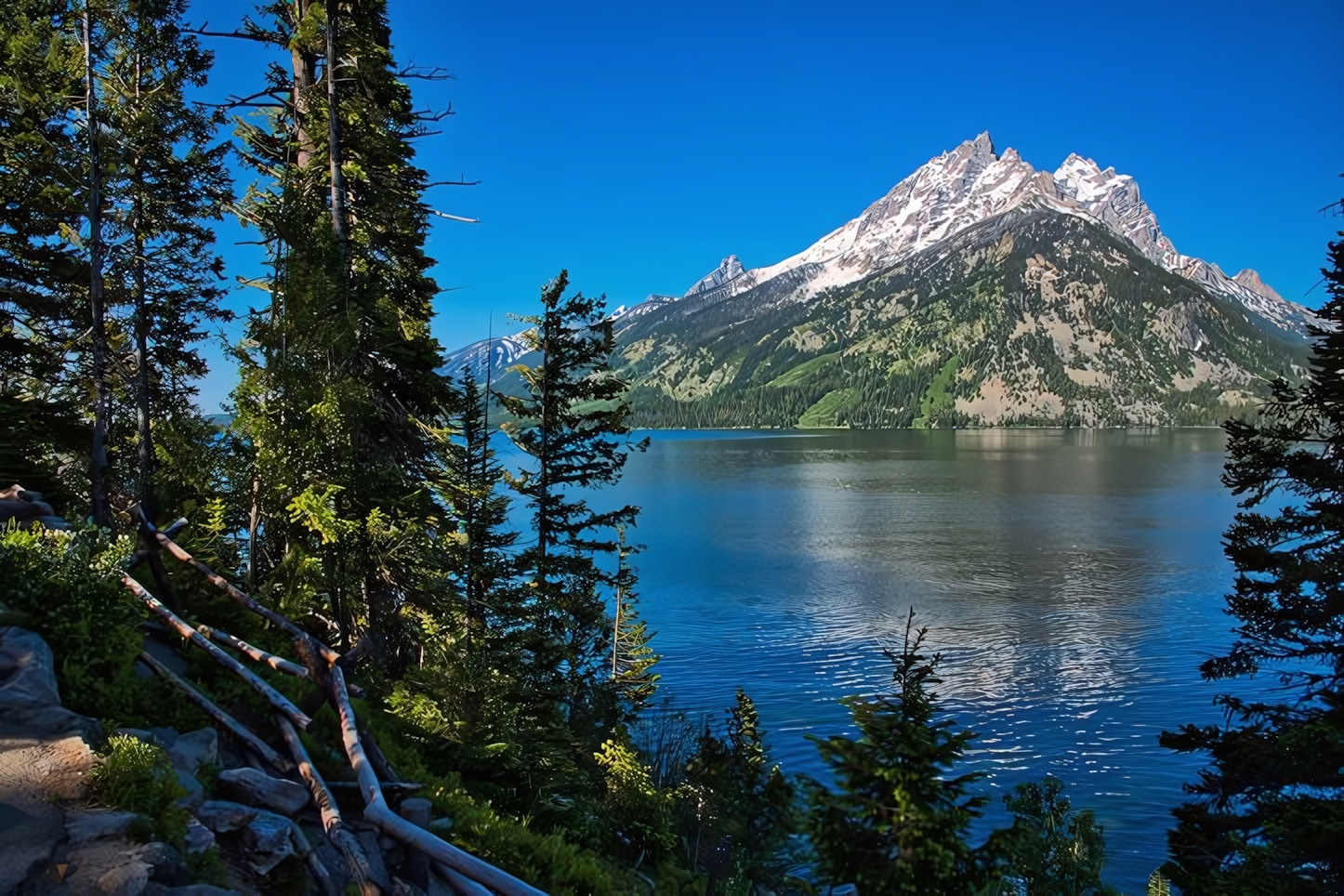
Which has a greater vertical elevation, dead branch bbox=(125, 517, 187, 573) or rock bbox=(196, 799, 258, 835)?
dead branch bbox=(125, 517, 187, 573)

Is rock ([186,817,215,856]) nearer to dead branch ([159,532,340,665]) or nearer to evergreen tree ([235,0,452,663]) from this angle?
dead branch ([159,532,340,665])

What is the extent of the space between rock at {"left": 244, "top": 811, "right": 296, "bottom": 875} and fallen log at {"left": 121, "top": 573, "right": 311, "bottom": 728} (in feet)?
4.35

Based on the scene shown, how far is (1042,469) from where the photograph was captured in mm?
156500

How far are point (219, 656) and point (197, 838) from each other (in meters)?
2.60

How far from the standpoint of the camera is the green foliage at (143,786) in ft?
17.5

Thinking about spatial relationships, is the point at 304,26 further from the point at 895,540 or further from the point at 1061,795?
the point at 895,540

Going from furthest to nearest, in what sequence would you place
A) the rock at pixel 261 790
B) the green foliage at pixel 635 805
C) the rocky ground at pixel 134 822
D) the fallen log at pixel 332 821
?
the green foliage at pixel 635 805, the rock at pixel 261 790, the fallen log at pixel 332 821, the rocky ground at pixel 134 822

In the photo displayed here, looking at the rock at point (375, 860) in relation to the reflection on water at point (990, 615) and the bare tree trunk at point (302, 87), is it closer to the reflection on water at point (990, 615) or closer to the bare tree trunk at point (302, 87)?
the bare tree trunk at point (302, 87)

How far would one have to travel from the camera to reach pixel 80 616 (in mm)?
7012

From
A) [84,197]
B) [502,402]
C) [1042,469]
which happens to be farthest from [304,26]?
[1042,469]

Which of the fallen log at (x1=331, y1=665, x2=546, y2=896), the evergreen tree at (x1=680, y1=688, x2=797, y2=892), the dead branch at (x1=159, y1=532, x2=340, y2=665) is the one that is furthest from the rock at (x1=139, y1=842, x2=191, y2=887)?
the evergreen tree at (x1=680, y1=688, x2=797, y2=892)

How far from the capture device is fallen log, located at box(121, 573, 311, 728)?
7273 mm

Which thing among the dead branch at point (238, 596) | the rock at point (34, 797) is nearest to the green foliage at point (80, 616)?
the rock at point (34, 797)

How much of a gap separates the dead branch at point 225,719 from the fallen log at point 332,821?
169 mm
